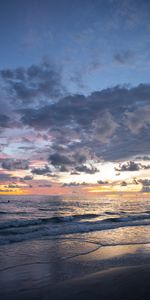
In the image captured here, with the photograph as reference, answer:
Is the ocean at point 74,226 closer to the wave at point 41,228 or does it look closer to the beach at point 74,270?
the wave at point 41,228

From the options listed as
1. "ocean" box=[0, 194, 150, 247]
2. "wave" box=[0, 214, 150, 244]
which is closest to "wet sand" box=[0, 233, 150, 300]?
"ocean" box=[0, 194, 150, 247]

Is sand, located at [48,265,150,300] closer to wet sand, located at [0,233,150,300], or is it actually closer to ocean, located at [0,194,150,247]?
wet sand, located at [0,233,150,300]

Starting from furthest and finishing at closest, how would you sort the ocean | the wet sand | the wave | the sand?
the wave < the ocean < the wet sand < the sand

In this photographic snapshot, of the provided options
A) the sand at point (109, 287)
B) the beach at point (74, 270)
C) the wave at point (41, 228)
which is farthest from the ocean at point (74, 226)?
the sand at point (109, 287)

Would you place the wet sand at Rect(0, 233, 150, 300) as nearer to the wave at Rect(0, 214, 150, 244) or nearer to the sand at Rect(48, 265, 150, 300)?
the sand at Rect(48, 265, 150, 300)

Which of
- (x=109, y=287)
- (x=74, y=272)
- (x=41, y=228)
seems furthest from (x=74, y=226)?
(x=109, y=287)

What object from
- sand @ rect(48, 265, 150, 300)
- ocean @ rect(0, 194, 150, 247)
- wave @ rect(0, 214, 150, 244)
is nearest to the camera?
sand @ rect(48, 265, 150, 300)

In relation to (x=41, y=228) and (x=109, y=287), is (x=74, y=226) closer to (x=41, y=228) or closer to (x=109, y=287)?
(x=41, y=228)

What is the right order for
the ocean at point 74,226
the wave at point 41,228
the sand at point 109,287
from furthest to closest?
the wave at point 41,228 < the ocean at point 74,226 < the sand at point 109,287

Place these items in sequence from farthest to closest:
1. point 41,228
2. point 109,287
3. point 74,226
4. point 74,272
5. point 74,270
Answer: point 74,226, point 41,228, point 74,270, point 74,272, point 109,287

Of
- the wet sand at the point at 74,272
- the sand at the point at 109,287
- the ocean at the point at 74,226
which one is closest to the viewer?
the sand at the point at 109,287

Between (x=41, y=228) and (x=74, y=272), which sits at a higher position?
(x=41, y=228)

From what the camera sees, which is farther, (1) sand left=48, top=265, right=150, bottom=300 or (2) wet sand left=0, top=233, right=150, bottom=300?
(2) wet sand left=0, top=233, right=150, bottom=300

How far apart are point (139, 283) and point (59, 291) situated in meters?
2.49
